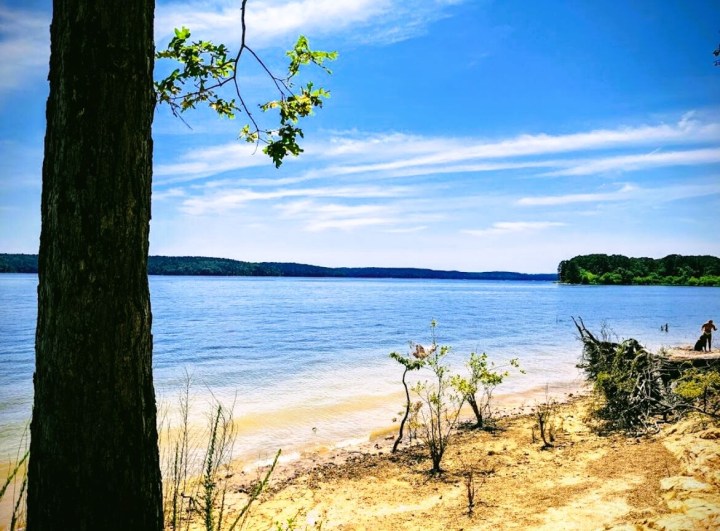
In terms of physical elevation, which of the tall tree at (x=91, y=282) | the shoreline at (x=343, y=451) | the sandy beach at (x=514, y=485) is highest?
the tall tree at (x=91, y=282)

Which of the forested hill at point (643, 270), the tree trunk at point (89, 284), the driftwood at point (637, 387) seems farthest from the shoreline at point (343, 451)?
the forested hill at point (643, 270)

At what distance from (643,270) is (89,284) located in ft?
637

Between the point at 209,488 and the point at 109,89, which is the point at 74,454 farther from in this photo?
the point at 109,89

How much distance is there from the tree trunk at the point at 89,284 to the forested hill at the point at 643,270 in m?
187

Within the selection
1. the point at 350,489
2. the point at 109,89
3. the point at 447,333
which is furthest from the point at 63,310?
the point at 447,333

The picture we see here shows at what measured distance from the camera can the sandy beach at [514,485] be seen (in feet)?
16.6

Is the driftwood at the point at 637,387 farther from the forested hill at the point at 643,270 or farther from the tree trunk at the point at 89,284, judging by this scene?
the forested hill at the point at 643,270

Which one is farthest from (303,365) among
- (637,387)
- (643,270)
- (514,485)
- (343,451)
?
(643,270)

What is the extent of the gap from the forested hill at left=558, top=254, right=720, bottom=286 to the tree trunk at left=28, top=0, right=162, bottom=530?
18674cm

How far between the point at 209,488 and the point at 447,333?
34.1m

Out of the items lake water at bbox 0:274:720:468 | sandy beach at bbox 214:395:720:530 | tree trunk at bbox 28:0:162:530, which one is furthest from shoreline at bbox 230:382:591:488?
tree trunk at bbox 28:0:162:530

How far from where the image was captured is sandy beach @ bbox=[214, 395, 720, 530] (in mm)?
5062

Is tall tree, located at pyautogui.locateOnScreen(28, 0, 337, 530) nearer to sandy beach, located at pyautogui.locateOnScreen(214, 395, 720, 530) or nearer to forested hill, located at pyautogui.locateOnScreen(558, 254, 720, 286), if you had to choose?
sandy beach, located at pyautogui.locateOnScreen(214, 395, 720, 530)

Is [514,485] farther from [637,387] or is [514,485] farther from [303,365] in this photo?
[303,365]
